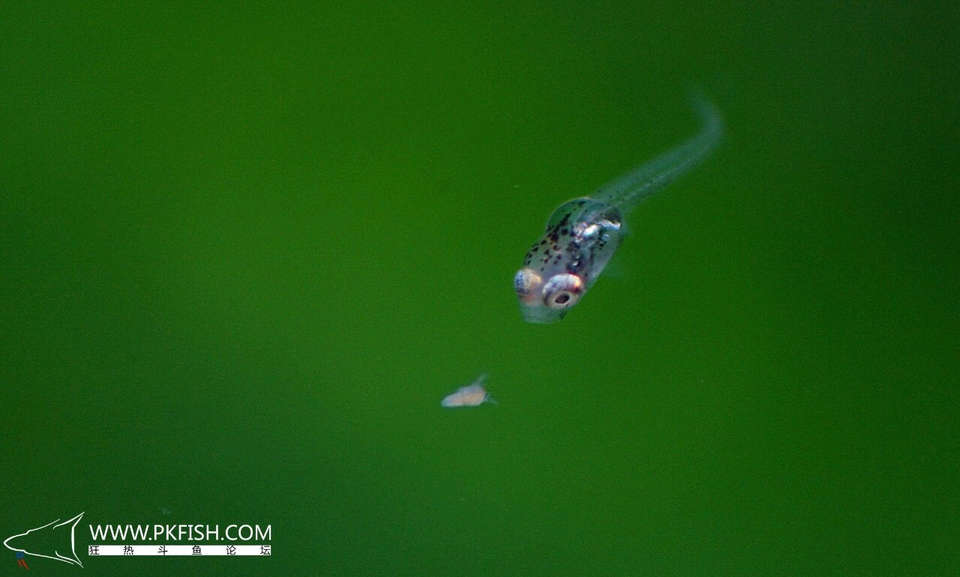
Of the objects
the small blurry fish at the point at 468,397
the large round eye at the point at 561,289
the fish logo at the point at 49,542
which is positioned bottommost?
the fish logo at the point at 49,542

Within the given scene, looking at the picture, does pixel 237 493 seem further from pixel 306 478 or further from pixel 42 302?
pixel 42 302

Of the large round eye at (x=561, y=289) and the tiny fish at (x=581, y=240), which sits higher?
the tiny fish at (x=581, y=240)

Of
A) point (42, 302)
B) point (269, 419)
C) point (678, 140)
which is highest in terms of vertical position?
point (678, 140)

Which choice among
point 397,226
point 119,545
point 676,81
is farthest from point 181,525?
point 676,81

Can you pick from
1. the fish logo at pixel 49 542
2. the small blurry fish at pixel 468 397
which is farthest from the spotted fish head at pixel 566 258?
the fish logo at pixel 49 542

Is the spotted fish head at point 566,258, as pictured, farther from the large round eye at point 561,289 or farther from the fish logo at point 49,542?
the fish logo at point 49,542

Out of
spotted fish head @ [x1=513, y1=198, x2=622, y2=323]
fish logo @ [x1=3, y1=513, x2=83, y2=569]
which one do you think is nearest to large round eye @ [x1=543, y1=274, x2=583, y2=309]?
spotted fish head @ [x1=513, y1=198, x2=622, y2=323]
